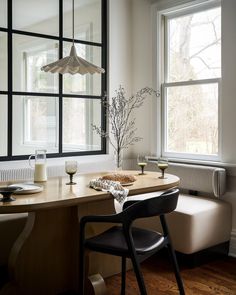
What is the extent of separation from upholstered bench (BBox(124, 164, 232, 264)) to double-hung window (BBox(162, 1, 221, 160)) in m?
0.24

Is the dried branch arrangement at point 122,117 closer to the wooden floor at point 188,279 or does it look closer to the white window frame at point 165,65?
the white window frame at point 165,65

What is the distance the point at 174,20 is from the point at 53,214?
2.65 m

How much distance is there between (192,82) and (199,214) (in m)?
1.44

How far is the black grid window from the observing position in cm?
370

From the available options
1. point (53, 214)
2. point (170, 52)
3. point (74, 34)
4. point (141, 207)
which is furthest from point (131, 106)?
point (141, 207)

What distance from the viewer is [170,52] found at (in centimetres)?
428

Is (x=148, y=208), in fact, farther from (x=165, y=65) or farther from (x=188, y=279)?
(x=165, y=65)

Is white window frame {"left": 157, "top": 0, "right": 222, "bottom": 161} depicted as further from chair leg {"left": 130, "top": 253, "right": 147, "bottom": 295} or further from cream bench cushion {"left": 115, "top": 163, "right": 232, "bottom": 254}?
chair leg {"left": 130, "top": 253, "right": 147, "bottom": 295}

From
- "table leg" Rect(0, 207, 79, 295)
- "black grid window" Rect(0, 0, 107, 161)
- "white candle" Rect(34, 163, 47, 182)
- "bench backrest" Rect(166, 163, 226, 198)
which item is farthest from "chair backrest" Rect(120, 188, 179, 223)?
"black grid window" Rect(0, 0, 107, 161)

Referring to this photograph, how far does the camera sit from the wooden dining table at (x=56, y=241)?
2459 millimetres

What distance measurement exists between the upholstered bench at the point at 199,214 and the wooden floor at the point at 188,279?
0.18 m

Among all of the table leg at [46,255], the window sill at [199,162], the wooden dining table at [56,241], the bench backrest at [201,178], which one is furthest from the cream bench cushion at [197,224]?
the table leg at [46,255]

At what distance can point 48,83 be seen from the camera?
400 centimetres

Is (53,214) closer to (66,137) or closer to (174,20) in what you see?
(66,137)
